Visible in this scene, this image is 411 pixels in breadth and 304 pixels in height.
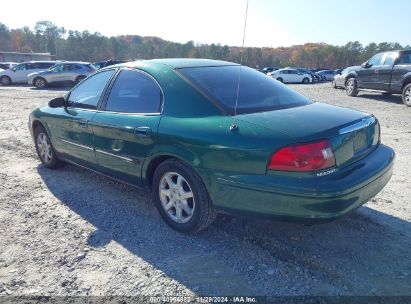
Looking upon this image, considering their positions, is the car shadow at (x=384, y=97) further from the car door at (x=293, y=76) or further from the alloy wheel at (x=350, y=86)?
the car door at (x=293, y=76)

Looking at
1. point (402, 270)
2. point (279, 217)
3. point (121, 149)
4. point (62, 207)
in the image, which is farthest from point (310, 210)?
point (62, 207)

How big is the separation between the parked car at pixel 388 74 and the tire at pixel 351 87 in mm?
80

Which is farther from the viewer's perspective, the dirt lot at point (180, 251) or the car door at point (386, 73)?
the car door at point (386, 73)

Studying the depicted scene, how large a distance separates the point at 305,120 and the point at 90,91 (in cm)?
270

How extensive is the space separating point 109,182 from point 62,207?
82cm

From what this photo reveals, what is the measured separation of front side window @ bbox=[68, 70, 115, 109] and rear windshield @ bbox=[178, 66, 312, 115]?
45.3 inches

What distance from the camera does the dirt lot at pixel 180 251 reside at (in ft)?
8.64

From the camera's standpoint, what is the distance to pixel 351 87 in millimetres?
14898

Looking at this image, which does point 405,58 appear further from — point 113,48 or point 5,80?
point 113,48

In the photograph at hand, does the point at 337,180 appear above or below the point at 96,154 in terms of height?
above

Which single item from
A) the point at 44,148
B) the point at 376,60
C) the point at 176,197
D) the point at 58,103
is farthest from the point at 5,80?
the point at 176,197

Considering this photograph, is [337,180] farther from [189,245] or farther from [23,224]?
[23,224]

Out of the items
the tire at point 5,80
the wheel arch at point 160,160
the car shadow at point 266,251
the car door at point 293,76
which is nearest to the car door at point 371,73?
the car shadow at point 266,251

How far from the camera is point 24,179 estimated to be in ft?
16.4
